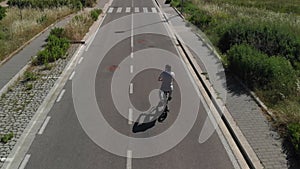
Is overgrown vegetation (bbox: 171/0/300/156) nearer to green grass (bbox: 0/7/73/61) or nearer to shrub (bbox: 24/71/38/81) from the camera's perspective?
shrub (bbox: 24/71/38/81)

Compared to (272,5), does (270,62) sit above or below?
above

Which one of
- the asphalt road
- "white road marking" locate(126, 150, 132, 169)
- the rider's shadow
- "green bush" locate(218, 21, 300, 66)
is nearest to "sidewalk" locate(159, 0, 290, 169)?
the asphalt road

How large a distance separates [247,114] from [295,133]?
222 cm

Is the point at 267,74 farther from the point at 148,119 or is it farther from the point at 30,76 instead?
the point at 30,76

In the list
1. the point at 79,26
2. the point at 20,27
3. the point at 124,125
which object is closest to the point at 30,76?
the point at 124,125

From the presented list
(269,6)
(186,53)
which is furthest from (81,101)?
(269,6)

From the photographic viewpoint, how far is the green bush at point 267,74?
38.3 ft

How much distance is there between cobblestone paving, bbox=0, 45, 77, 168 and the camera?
31.9ft

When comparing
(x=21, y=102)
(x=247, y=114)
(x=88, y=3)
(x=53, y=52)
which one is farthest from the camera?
(x=88, y=3)

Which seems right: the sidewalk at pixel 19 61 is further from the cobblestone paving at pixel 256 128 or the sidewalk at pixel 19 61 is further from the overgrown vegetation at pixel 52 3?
the overgrown vegetation at pixel 52 3

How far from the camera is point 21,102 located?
11844 millimetres

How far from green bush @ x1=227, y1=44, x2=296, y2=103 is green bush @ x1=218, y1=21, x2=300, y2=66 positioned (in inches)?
73.6

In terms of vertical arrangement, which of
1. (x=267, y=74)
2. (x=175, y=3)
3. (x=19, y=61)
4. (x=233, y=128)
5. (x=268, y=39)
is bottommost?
(x=19, y=61)

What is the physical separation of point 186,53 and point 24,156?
11770 millimetres
